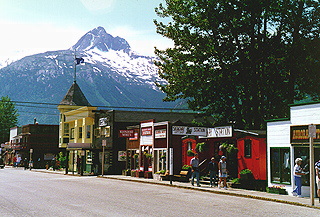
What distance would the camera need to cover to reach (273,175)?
78.6 ft

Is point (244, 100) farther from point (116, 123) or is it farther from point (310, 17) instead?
point (116, 123)

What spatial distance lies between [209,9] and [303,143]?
49.9ft

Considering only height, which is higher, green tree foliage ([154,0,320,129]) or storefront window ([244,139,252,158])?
green tree foliage ([154,0,320,129])

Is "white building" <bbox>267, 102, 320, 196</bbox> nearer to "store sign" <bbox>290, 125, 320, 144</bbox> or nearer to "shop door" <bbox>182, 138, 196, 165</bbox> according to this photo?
"store sign" <bbox>290, 125, 320, 144</bbox>

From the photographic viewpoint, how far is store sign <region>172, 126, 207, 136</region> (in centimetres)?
3158

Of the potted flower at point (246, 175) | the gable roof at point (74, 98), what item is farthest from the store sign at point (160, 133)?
the gable roof at point (74, 98)

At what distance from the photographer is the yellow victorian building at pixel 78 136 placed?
2044 inches

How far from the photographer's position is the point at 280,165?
77.0 ft

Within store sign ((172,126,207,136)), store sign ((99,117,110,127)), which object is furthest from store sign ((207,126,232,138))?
store sign ((99,117,110,127))

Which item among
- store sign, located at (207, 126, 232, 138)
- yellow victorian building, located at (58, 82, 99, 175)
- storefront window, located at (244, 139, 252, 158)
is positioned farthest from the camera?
yellow victorian building, located at (58, 82, 99, 175)

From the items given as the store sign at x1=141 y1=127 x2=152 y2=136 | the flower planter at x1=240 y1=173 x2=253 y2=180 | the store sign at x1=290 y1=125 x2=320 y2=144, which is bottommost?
the flower planter at x1=240 y1=173 x2=253 y2=180

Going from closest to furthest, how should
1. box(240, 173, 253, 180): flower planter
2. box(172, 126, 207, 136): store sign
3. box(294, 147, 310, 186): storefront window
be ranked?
box(294, 147, 310, 186): storefront window, box(240, 173, 253, 180): flower planter, box(172, 126, 207, 136): store sign

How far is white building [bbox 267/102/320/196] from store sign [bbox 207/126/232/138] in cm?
410

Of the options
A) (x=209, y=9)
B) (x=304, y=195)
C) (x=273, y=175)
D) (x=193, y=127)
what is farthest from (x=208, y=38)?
(x=304, y=195)
